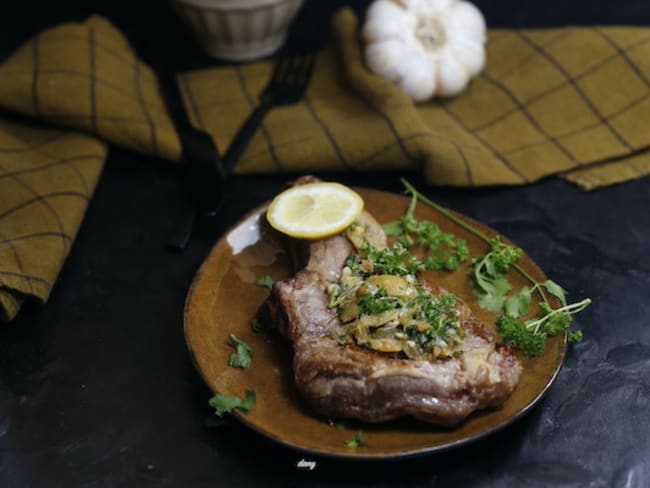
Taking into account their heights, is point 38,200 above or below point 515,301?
below

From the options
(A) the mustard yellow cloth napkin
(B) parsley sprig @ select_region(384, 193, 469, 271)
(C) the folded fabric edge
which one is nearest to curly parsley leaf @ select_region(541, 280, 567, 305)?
(B) parsley sprig @ select_region(384, 193, 469, 271)

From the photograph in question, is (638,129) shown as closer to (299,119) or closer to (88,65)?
(299,119)

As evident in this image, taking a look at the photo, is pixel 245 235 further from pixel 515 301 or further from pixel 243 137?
pixel 515 301

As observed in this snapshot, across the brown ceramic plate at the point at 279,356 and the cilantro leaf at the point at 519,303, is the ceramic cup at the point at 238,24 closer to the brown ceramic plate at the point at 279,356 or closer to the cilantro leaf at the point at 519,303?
the brown ceramic plate at the point at 279,356

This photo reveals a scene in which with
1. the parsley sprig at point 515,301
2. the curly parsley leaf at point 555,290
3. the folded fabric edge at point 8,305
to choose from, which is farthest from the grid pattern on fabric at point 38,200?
the curly parsley leaf at point 555,290

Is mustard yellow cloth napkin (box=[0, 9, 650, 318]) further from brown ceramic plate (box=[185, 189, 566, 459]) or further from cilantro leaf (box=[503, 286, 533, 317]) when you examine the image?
cilantro leaf (box=[503, 286, 533, 317])

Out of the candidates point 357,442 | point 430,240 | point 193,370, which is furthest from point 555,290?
point 193,370
